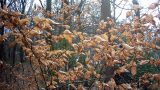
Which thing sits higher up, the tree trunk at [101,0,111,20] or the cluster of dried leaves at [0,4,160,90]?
the tree trunk at [101,0,111,20]

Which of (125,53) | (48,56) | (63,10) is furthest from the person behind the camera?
(63,10)

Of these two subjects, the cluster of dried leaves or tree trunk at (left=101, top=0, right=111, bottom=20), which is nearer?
the cluster of dried leaves

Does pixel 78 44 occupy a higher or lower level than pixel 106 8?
lower

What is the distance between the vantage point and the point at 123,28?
541 centimetres

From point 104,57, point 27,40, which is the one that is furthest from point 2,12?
point 104,57

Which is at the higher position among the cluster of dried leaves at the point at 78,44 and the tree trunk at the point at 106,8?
the tree trunk at the point at 106,8

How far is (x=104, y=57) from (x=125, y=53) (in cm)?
32

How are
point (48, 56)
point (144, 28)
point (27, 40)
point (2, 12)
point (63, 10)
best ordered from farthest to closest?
point (63, 10), point (144, 28), point (48, 56), point (27, 40), point (2, 12)

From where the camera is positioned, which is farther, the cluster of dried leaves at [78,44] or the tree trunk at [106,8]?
the tree trunk at [106,8]

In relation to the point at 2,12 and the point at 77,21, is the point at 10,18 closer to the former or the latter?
the point at 2,12

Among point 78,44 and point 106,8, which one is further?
point 106,8

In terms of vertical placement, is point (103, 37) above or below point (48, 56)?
above

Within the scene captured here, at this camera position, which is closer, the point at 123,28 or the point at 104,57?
the point at 104,57

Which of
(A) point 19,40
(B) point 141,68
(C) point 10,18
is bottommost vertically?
(B) point 141,68
